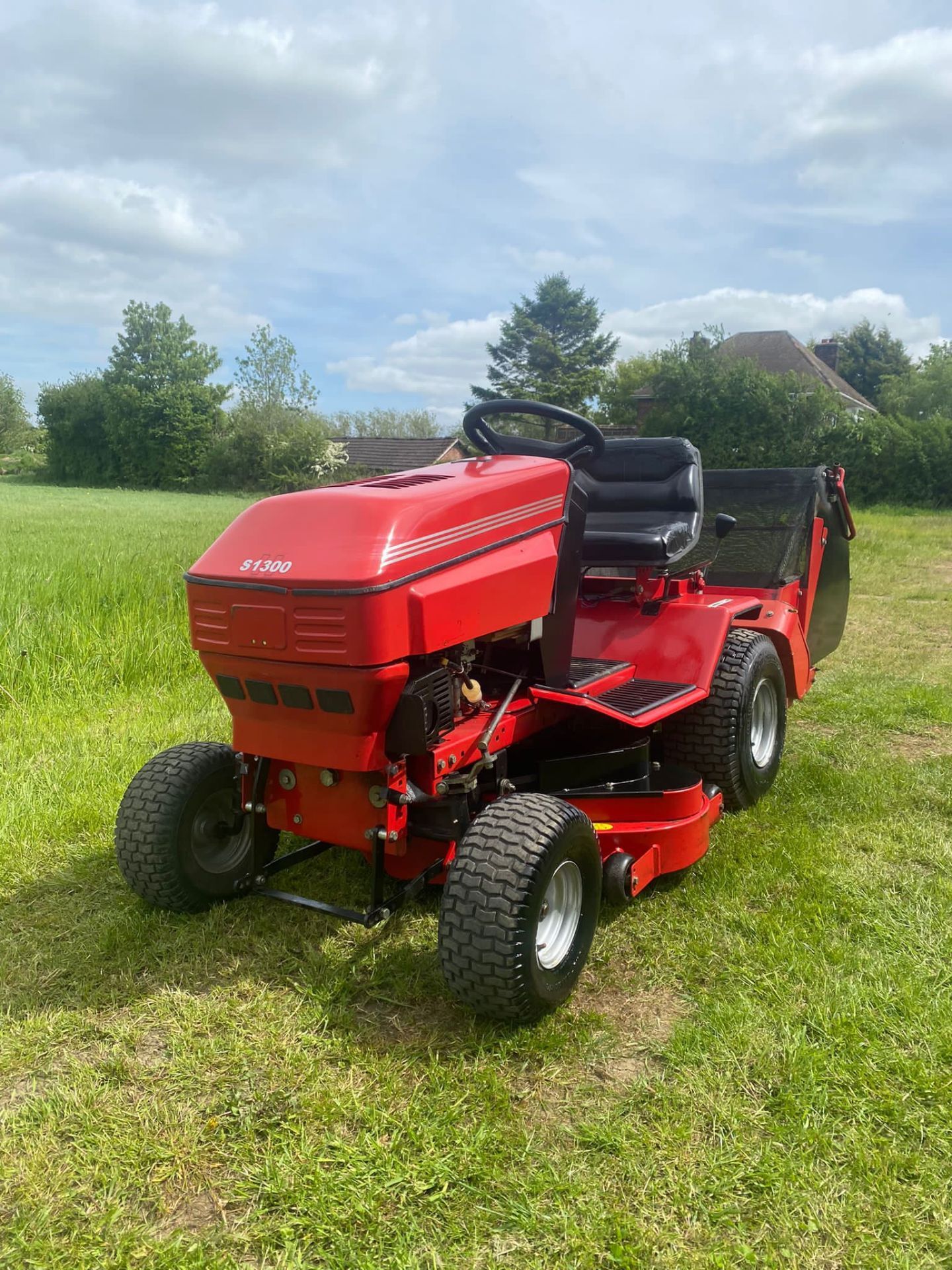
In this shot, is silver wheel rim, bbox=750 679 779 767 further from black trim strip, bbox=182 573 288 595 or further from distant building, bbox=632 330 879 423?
distant building, bbox=632 330 879 423

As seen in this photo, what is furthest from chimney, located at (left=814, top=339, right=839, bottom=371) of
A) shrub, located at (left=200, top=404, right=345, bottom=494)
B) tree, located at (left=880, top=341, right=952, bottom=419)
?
shrub, located at (left=200, top=404, right=345, bottom=494)

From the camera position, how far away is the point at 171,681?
5570mm

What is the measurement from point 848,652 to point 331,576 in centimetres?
564

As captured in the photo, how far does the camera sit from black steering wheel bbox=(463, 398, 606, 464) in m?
2.95

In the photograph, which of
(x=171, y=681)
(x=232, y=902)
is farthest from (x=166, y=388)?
(x=232, y=902)

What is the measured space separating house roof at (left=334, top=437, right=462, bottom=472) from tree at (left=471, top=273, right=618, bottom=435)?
632 centimetres

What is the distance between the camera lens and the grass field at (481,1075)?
178cm

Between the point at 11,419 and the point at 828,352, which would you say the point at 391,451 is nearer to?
the point at 828,352

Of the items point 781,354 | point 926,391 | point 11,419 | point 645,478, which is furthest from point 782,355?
point 11,419

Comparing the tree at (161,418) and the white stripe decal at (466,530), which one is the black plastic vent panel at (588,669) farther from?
the tree at (161,418)

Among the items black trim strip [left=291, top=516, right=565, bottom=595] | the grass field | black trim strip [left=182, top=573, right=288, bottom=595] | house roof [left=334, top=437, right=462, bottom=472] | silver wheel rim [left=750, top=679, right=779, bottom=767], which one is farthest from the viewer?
house roof [left=334, top=437, right=462, bottom=472]

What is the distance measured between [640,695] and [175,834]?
1.56 m

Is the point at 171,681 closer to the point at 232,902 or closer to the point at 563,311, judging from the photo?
the point at 232,902

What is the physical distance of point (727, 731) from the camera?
3557mm
